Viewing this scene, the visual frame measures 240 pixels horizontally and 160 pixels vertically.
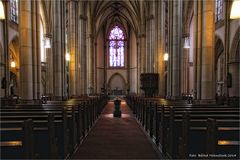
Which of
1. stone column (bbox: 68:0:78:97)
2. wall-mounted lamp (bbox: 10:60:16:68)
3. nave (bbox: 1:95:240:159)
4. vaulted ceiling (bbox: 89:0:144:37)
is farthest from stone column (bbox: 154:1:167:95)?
nave (bbox: 1:95:240:159)

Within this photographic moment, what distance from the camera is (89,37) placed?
125 feet

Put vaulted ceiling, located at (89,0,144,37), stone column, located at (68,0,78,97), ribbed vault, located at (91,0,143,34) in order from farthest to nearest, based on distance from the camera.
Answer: ribbed vault, located at (91,0,143,34)
vaulted ceiling, located at (89,0,144,37)
stone column, located at (68,0,78,97)

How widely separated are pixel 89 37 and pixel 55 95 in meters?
22.1

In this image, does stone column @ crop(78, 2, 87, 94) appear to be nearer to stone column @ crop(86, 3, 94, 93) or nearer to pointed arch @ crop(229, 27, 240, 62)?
stone column @ crop(86, 3, 94, 93)

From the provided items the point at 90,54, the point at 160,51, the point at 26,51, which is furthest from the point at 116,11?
the point at 26,51

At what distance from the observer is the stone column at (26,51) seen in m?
12.2

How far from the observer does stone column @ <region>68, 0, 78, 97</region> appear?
2395 cm

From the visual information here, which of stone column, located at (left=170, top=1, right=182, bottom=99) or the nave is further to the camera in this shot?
stone column, located at (left=170, top=1, right=182, bottom=99)

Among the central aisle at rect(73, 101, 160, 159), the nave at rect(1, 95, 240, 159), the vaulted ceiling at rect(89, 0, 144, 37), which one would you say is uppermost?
the vaulted ceiling at rect(89, 0, 144, 37)

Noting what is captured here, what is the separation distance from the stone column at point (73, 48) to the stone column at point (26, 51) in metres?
11.4

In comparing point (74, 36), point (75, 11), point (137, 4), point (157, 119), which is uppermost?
point (137, 4)

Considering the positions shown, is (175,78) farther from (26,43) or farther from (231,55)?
(26,43)

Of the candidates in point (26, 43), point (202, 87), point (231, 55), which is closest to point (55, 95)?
point (26, 43)

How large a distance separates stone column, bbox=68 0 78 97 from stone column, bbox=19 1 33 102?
448 inches
